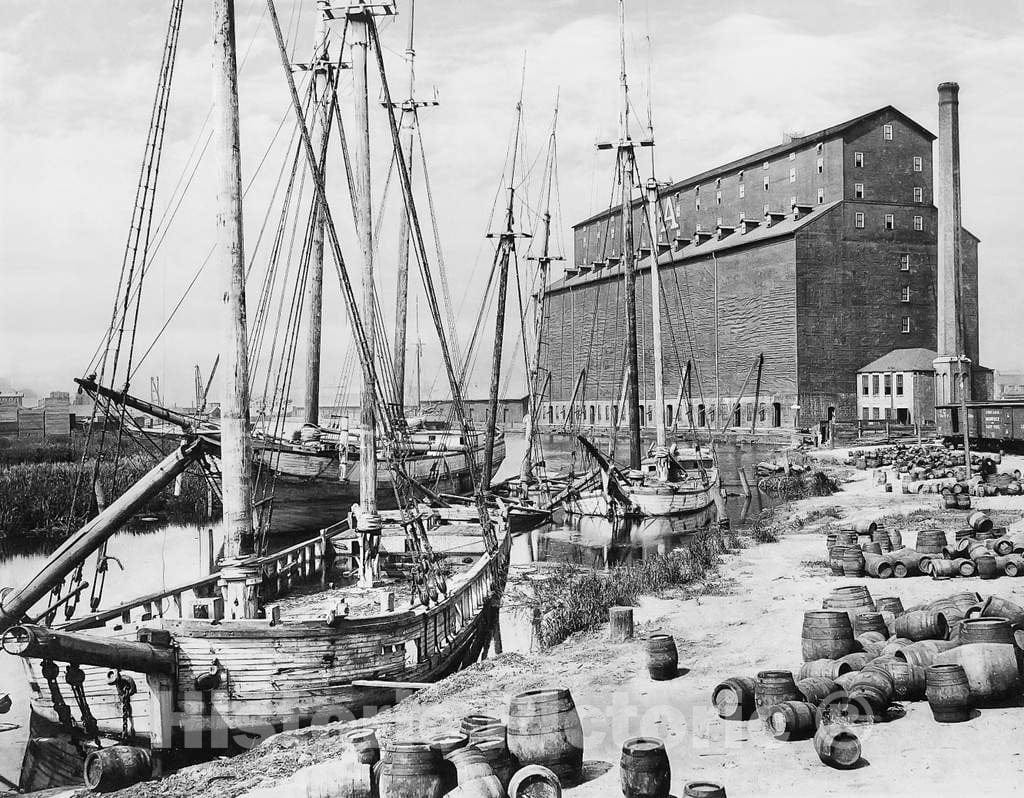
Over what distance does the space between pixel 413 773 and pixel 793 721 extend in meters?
3.97

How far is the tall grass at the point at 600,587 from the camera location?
16.8m

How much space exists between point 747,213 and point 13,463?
6351 centimetres

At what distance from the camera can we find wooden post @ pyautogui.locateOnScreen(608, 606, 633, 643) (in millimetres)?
14773

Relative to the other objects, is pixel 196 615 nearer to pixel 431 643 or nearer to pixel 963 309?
pixel 431 643

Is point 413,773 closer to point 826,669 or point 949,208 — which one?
point 826,669

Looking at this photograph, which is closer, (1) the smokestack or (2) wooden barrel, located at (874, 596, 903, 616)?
(2) wooden barrel, located at (874, 596, 903, 616)

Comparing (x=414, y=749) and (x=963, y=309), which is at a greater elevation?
(x=963, y=309)

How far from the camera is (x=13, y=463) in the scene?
51.2m

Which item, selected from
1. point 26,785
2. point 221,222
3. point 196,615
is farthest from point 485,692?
point 221,222

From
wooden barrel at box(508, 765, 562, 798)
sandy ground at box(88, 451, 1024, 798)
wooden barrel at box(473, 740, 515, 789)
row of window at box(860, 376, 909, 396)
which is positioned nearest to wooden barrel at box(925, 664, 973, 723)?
sandy ground at box(88, 451, 1024, 798)

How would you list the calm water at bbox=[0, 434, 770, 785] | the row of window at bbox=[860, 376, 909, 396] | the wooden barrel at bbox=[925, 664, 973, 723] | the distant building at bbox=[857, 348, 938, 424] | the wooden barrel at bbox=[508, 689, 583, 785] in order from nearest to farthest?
the wooden barrel at bbox=[508, 689, 583, 785]
the wooden barrel at bbox=[925, 664, 973, 723]
the calm water at bbox=[0, 434, 770, 785]
the distant building at bbox=[857, 348, 938, 424]
the row of window at bbox=[860, 376, 909, 396]

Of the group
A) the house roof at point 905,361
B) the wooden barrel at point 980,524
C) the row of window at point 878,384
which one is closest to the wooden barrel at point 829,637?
the wooden barrel at point 980,524

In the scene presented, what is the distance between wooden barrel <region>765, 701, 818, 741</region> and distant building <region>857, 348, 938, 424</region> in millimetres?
63628

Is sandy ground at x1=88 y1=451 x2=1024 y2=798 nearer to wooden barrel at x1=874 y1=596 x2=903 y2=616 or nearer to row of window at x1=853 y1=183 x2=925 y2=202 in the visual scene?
wooden barrel at x1=874 y1=596 x2=903 y2=616
